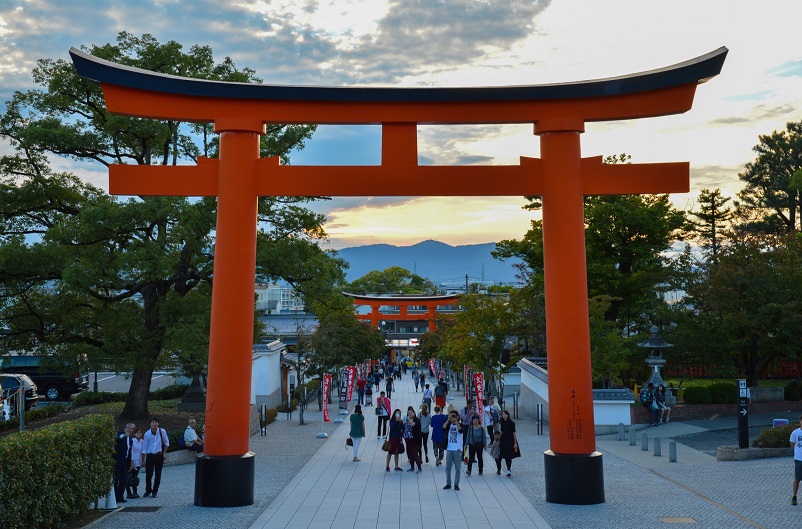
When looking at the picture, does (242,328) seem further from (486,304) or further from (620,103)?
(486,304)

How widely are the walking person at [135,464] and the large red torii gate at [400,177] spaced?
1.93 metres

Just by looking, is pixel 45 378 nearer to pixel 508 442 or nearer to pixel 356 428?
pixel 356 428

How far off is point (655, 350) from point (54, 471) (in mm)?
24071

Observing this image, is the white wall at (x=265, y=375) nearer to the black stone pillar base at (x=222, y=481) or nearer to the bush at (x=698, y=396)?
the bush at (x=698, y=396)

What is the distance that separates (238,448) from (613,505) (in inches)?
267

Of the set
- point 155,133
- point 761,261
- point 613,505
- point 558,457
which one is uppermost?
point 155,133

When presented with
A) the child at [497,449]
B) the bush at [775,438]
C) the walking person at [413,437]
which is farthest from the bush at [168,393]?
the bush at [775,438]

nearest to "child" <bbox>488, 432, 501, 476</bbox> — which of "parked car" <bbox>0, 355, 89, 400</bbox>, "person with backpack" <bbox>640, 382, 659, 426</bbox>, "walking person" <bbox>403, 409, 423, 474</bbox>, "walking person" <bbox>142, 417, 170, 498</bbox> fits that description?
"walking person" <bbox>403, 409, 423, 474</bbox>

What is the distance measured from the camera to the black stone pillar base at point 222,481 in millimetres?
13312

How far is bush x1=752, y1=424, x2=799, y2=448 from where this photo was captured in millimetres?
19094

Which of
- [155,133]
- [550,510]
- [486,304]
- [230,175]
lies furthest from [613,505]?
[486,304]

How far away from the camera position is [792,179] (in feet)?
142

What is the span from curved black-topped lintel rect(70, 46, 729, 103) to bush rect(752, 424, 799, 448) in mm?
10334

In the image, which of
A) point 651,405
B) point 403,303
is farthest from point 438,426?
point 403,303
